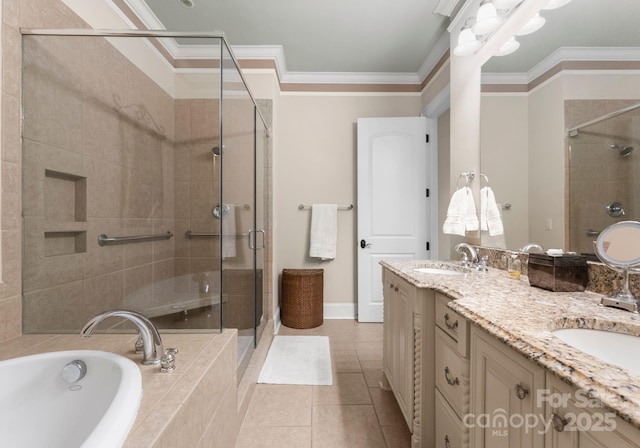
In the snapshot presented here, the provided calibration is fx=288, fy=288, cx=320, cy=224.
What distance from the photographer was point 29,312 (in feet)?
4.10

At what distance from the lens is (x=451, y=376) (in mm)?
1052

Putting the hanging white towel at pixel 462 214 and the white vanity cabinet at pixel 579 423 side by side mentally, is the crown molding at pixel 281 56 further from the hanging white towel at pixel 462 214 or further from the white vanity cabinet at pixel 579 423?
the white vanity cabinet at pixel 579 423

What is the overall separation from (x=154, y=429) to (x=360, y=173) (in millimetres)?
2783

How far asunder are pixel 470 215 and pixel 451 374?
1.07 meters

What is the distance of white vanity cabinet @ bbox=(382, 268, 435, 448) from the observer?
1.23 meters

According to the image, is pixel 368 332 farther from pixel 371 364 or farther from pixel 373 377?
pixel 373 377

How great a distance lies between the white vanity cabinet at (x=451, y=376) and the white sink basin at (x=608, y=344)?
26cm

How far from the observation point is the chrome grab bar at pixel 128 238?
1678mm

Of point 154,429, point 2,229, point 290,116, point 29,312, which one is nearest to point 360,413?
point 154,429

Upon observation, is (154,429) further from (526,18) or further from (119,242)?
(526,18)

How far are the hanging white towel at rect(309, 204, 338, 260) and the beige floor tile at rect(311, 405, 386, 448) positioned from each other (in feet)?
5.40

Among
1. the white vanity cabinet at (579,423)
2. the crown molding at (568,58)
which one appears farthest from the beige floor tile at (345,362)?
the crown molding at (568,58)

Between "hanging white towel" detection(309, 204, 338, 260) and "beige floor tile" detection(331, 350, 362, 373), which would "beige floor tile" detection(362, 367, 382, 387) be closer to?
"beige floor tile" detection(331, 350, 362, 373)

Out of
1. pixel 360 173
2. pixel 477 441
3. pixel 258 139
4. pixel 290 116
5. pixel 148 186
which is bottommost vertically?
pixel 477 441
